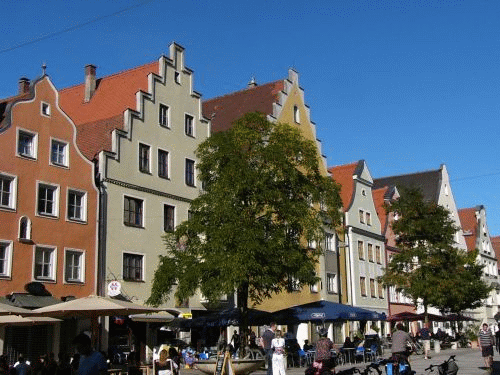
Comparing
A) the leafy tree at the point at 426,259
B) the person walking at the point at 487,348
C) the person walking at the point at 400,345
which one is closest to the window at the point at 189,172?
the leafy tree at the point at 426,259

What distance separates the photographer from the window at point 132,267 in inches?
1319

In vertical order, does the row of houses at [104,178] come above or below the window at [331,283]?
above

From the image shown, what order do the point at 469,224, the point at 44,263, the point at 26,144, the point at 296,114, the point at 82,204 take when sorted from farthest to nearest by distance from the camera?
the point at 469,224 → the point at 296,114 → the point at 82,204 → the point at 26,144 → the point at 44,263

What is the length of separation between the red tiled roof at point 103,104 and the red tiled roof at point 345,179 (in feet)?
64.9

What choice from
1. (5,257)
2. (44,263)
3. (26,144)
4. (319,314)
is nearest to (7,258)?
(5,257)

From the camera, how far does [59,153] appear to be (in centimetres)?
3166

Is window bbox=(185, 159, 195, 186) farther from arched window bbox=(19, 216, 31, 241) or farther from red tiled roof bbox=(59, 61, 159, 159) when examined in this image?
arched window bbox=(19, 216, 31, 241)

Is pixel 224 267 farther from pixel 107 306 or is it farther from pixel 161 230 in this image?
pixel 161 230

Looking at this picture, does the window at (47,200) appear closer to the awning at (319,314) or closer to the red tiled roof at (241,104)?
the awning at (319,314)

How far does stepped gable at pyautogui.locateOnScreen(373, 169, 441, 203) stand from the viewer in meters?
73.4

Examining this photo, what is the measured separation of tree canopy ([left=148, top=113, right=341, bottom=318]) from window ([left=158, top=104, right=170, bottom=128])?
29.9 feet

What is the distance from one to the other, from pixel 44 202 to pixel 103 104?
10.9 meters

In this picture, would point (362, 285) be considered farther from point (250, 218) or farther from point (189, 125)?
point (250, 218)

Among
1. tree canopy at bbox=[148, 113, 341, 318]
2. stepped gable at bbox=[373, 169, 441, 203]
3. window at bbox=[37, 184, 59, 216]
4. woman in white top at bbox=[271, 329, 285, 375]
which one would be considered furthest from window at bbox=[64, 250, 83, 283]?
stepped gable at bbox=[373, 169, 441, 203]
